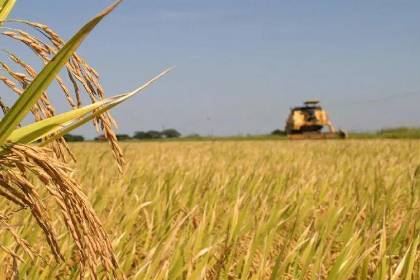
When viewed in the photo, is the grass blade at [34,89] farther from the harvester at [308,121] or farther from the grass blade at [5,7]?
the harvester at [308,121]

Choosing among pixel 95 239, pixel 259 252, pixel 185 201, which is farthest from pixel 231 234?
pixel 95 239

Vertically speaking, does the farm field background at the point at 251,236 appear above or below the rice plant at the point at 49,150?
below

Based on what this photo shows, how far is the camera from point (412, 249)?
160cm

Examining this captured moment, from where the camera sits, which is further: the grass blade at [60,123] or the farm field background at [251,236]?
the farm field background at [251,236]

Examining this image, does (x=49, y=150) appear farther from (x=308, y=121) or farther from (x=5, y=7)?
(x=308, y=121)

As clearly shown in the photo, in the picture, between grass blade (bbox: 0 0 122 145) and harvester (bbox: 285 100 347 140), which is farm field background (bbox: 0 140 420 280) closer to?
grass blade (bbox: 0 0 122 145)

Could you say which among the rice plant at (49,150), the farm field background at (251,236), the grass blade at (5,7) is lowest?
the farm field background at (251,236)

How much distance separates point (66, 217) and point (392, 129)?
30.0m

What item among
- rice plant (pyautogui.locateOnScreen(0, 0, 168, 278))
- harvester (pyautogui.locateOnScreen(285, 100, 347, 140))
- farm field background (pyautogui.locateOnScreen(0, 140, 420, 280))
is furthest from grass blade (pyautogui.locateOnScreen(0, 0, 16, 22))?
harvester (pyautogui.locateOnScreen(285, 100, 347, 140))

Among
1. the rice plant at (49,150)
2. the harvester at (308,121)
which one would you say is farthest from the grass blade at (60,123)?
the harvester at (308,121)

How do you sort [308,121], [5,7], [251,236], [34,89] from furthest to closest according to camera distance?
[308,121] → [251,236] → [5,7] → [34,89]

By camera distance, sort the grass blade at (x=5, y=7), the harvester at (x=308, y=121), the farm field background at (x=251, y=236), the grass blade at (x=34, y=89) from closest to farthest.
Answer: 1. the grass blade at (x=34, y=89)
2. the grass blade at (x=5, y=7)
3. the farm field background at (x=251, y=236)
4. the harvester at (x=308, y=121)

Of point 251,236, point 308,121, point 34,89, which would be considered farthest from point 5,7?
point 308,121

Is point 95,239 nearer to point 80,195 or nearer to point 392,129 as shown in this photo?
point 80,195
